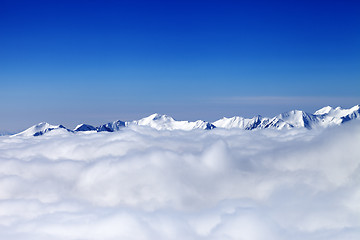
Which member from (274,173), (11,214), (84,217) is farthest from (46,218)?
(274,173)

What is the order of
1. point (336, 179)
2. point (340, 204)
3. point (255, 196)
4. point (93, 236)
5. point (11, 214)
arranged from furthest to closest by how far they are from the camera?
1. point (255, 196)
2. point (336, 179)
3. point (11, 214)
4. point (340, 204)
5. point (93, 236)

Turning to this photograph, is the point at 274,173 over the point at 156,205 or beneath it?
over

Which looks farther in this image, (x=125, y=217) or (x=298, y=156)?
(x=298, y=156)

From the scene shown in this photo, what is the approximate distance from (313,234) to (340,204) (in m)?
25.8

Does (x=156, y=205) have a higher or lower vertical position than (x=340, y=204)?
lower

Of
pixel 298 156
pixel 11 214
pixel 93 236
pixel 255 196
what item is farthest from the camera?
pixel 298 156

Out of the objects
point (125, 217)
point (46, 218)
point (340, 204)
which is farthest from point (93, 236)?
point (340, 204)

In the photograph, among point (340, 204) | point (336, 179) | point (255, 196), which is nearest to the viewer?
point (340, 204)

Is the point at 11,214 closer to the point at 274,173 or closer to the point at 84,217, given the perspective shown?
the point at 84,217

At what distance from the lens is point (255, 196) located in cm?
17150

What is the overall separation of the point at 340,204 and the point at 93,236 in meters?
86.0

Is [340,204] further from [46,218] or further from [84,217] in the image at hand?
[46,218]

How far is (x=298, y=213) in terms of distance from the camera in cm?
12875

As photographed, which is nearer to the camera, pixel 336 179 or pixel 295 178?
pixel 336 179
